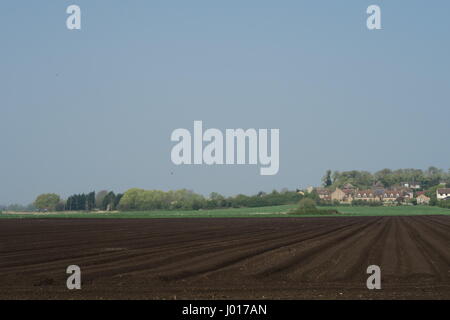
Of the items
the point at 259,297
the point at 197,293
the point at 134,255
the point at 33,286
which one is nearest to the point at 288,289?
the point at 259,297

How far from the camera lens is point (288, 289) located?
63.2 feet

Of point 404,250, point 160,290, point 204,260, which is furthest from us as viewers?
point 404,250

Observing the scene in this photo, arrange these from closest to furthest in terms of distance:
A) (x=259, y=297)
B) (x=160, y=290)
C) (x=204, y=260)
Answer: (x=259, y=297) < (x=160, y=290) < (x=204, y=260)

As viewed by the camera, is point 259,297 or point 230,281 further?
point 230,281

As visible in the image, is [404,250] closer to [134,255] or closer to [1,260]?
[134,255]
